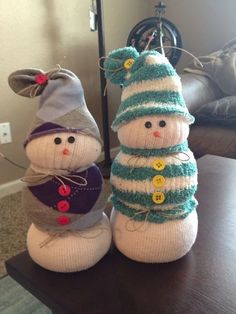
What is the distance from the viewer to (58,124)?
51cm

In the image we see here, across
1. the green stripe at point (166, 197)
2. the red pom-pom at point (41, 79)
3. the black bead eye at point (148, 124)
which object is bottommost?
the green stripe at point (166, 197)

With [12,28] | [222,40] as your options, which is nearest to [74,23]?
[12,28]

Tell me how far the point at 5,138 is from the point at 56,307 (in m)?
1.33

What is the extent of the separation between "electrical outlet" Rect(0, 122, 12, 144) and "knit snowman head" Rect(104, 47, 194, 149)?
4.25 ft

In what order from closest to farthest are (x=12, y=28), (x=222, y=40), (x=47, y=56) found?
(x=12, y=28)
(x=47, y=56)
(x=222, y=40)

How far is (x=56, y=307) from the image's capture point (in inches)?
21.4

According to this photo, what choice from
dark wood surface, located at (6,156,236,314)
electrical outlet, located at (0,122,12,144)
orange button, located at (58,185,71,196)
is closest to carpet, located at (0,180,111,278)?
electrical outlet, located at (0,122,12,144)

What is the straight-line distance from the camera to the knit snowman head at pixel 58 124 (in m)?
0.51

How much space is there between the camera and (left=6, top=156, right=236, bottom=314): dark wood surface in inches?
20.6

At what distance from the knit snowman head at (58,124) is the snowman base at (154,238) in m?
0.14

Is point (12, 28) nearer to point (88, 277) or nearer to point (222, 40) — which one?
point (222, 40)

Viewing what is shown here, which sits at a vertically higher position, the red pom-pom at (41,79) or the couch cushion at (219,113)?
the red pom-pom at (41,79)

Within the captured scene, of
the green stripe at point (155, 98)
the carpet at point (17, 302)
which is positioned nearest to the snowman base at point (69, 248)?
the green stripe at point (155, 98)

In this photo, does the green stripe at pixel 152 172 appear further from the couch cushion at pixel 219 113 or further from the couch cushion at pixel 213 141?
the couch cushion at pixel 219 113
